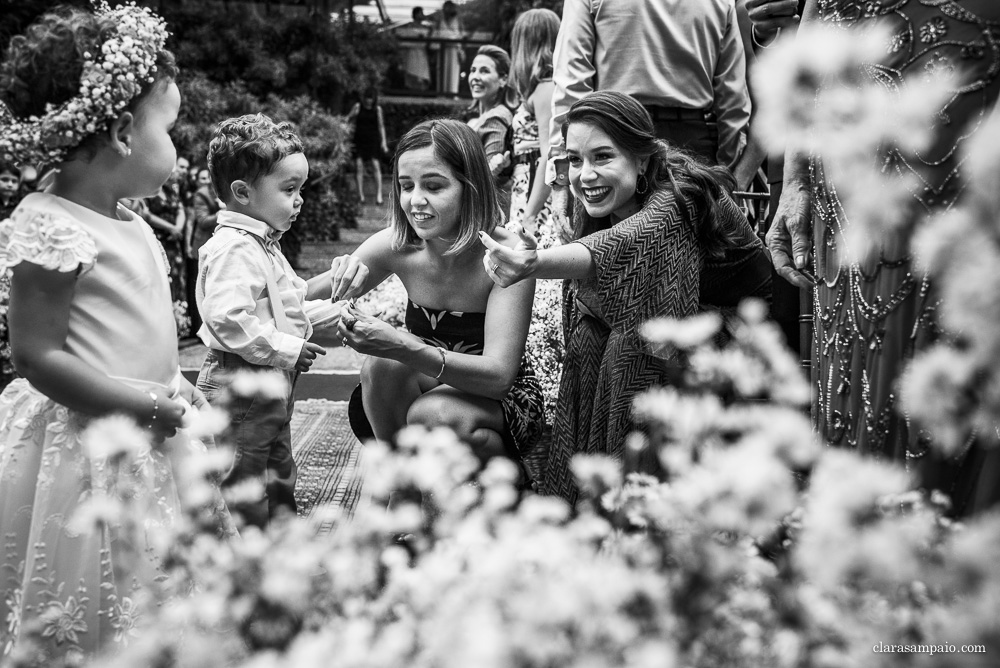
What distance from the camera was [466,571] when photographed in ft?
2.99

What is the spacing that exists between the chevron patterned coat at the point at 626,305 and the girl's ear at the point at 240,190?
1050mm

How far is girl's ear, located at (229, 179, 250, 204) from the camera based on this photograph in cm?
285

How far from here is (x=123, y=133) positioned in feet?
6.46

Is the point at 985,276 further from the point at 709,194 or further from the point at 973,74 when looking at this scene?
the point at 709,194

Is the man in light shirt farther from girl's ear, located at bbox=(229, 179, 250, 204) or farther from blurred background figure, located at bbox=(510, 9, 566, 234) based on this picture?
girl's ear, located at bbox=(229, 179, 250, 204)

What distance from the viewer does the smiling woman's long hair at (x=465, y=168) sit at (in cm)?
285

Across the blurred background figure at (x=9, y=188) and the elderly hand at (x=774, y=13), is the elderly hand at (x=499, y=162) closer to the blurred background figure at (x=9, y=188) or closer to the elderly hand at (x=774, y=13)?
the blurred background figure at (x=9, y=188)

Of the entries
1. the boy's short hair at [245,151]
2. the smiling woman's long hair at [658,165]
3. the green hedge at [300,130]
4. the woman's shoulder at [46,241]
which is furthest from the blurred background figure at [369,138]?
the woman's shoulder at [46,241]

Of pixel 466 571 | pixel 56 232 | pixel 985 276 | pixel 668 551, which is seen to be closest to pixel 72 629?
pixel 56 232

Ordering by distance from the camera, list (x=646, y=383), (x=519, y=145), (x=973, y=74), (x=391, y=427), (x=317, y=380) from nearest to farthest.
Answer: (x=973, y=74) → (x=646, y=383) → (x=391, y=427) → (x=519, y=145) → (x=317, y=380)

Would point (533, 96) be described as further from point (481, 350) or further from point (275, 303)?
point (275, 303)

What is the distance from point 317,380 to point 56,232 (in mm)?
4870

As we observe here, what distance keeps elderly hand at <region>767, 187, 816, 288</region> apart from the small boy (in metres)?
1.24

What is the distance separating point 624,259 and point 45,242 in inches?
54.5
